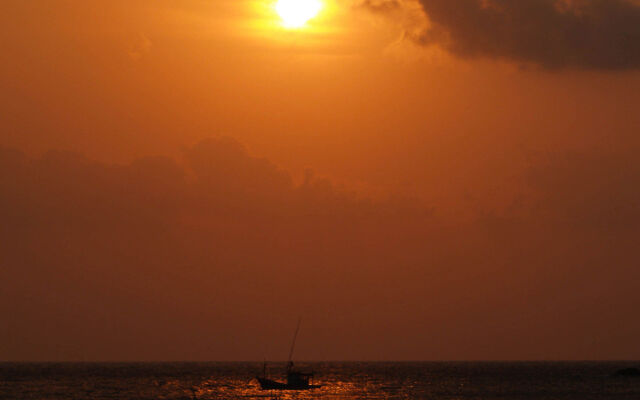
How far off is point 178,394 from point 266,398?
48.5ft

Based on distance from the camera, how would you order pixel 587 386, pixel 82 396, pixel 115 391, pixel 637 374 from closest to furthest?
pixel 82 396 < pixel 115 391 < pixel 587 386 < pixel 637 374

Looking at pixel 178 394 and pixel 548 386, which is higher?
pixel 548 386

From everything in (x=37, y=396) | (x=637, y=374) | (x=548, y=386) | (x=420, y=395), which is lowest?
(x=37, y=396)

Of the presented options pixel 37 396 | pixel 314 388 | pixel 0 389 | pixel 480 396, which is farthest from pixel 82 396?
pixel 480 396

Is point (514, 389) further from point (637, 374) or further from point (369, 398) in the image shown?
point (637, 374)

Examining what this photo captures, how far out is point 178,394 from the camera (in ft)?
392

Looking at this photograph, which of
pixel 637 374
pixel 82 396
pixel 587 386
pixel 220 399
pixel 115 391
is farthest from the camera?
pixel 637 374

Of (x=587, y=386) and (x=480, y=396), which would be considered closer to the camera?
(x=480, y=396)

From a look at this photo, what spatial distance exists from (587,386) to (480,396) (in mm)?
31112

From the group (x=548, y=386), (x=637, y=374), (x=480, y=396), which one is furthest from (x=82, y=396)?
(x=637, y=374)

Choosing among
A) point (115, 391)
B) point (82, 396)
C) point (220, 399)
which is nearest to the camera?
point (220, 399)

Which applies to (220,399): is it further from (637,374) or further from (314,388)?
(637,374)

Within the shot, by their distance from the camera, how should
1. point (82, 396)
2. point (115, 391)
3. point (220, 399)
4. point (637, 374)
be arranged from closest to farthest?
point (220, 399)
point (82, 396)
point (115, 391)
point (637, 374)

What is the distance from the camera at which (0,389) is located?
128625 mm
